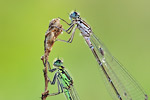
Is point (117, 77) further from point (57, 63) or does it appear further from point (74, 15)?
point (57, 63)

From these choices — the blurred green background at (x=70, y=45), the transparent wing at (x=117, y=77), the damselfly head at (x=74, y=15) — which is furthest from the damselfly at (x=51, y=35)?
the blurred green background at (x=70, y=45)

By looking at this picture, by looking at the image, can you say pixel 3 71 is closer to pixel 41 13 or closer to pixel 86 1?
pixel 41 13

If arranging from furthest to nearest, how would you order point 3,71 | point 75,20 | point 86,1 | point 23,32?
point 86,1 → point 23,32 → point 3,71 → point 75,20

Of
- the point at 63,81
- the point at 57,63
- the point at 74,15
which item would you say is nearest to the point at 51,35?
the point at 57,63

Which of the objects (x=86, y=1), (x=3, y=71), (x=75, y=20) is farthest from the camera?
(x=86, y=1)

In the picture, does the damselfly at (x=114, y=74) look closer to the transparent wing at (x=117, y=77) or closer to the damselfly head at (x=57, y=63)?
the transparent wing at (x=117, y=77)

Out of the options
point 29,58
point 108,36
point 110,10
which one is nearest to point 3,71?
point 29,58
